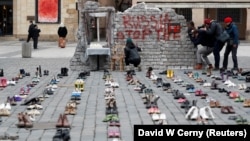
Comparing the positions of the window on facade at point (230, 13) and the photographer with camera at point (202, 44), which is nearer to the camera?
the photographer with camera at point (202, 44)

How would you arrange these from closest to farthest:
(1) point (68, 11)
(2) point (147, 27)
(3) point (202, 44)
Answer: (3) point (202, 44) < (2) point (147, 27) < (1) point (68, 11)

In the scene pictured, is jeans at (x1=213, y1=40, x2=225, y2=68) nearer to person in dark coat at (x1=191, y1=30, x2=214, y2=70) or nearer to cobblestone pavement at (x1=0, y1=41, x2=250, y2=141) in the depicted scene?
person in dark coat at (x1=191, y1=30, x2=214, y2=70)

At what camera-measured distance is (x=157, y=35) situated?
22609mm

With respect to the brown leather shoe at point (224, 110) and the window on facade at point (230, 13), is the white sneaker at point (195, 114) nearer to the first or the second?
the brown leather shoe at point (224, 110)

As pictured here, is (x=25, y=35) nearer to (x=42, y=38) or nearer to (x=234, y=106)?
(x=42, y=38)

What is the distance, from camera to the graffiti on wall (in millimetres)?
22516

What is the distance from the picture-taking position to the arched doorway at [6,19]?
4755 cm

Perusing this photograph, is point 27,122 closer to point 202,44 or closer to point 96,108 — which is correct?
point 96,108

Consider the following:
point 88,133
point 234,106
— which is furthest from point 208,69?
point 88,133

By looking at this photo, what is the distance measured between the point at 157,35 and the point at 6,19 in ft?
89.6

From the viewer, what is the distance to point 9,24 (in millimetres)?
47812

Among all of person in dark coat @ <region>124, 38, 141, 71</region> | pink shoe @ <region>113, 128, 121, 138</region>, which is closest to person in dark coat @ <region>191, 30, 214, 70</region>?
person in dark coat @ <region>124, 38, 141, 71</region>

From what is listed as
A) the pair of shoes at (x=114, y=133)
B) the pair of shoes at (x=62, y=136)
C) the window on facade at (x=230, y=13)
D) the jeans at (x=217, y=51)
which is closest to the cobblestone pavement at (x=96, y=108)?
the pair of shoes at (x=114, y=133)

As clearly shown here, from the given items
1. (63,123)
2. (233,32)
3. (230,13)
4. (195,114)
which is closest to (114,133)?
(63,123)
